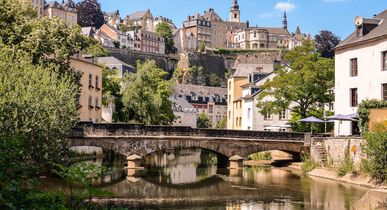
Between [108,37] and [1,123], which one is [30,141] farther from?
[108,37]

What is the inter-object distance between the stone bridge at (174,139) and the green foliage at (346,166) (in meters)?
8.05

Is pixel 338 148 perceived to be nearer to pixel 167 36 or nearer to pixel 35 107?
pixel 35 107

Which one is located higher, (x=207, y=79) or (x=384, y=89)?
(x=207, y=79)

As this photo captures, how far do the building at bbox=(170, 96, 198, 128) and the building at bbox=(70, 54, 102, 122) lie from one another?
44.7m

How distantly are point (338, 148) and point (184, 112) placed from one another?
6179 cm

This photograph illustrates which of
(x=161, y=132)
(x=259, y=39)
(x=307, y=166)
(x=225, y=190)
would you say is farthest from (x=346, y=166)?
(x=259, y=39)

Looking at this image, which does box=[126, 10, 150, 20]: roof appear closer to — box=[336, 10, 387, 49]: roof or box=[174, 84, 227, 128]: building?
box=[174, 84, 227, 128]: building

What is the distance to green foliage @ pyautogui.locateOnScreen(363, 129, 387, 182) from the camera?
31516 mm

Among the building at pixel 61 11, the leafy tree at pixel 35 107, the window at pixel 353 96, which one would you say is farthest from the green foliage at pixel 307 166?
the building at pixel 61 11

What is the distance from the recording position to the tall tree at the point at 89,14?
150m

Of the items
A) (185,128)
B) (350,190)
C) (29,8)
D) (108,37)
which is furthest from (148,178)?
(108,37)

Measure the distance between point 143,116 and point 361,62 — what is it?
25283mm

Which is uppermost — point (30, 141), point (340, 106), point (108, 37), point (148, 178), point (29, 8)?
point (108, 37)

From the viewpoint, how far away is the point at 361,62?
139ft
